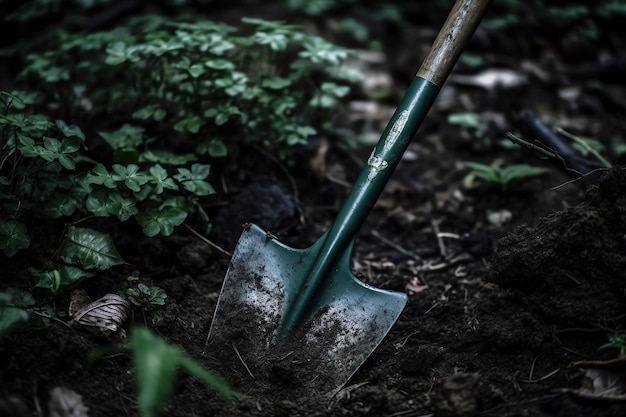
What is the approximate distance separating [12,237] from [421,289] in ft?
4.75

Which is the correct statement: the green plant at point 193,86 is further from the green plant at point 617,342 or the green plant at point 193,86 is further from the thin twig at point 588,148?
the green plant at point 617,342

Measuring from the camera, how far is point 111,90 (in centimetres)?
264

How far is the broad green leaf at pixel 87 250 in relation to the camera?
1.88m

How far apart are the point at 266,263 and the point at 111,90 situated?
120cm

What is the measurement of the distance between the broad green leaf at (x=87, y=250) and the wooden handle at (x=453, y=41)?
1.21 meters

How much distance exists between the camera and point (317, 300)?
1949mm

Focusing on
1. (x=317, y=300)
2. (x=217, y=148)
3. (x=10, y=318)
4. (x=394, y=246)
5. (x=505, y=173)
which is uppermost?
(x=10, y=318)

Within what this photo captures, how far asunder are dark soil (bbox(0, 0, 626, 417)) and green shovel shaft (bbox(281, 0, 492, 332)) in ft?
1.11

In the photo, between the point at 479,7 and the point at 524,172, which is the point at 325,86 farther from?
the point at 524,172

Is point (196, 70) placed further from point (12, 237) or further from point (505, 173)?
point (505, 173)

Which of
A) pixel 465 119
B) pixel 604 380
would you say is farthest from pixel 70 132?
pixel 465 119

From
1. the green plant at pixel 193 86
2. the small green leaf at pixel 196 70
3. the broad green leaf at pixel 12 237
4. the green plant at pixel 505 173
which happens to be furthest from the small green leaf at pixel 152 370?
the green plant at pixel 505 173

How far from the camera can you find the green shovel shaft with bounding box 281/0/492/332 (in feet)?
6.52

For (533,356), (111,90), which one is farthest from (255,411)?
(111,90)
